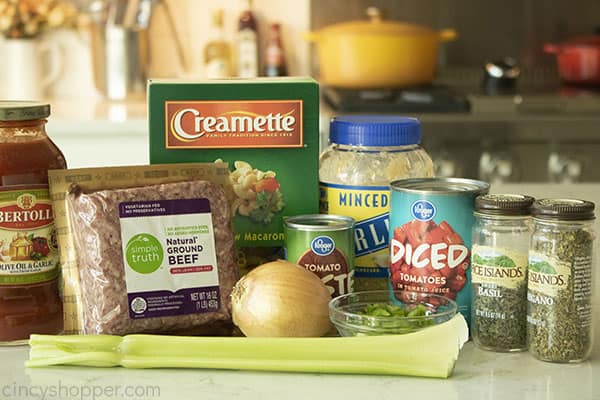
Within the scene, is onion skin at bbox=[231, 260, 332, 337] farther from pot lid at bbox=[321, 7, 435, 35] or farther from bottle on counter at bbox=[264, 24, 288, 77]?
bottle on counter at bbox=[264, 24, 288, 77]

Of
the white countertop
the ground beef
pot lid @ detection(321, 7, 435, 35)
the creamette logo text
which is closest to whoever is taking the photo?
the white countertop

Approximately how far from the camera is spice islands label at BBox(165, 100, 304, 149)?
113 centimetres

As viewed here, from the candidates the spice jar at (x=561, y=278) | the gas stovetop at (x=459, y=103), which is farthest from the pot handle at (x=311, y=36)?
the spice jar at (x=561, y=278)

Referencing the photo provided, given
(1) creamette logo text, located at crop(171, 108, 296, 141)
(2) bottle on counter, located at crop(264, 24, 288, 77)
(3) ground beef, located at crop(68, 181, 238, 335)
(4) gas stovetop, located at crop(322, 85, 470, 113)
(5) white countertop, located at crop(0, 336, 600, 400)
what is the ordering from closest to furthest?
(5) white countertop, located at crop(0, 336, 600, 400) < (3) ground beef, located at crop(68, 181, 238, 335) < (1) creamette logo text, located at crop(171, 108, 296, 141) < (4) gas stovetop, located at crop(322, 85, 470, 113) < (2) bottle on counter, located at crop(264, 24, 288, 77)

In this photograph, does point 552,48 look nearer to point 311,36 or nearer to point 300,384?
point 311,36

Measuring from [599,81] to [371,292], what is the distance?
2526 millimetres

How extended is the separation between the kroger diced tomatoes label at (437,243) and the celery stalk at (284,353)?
0.08 meters

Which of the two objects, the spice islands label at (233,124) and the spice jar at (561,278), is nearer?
the spice jar at (561,278)

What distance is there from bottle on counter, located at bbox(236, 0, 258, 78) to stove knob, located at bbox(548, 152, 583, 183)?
1031 millimetres

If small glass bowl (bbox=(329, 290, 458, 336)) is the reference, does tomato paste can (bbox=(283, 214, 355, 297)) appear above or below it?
→ above

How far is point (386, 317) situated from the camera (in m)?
0.98

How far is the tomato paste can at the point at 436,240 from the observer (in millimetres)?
1044

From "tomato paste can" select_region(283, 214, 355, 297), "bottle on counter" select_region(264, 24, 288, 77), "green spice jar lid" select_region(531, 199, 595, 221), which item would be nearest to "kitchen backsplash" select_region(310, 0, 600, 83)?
"bottle on counter" select_region(264, 24, 288, 77)

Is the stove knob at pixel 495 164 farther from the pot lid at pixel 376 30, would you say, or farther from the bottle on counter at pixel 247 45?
the bottle on counter at pixel 247 45
